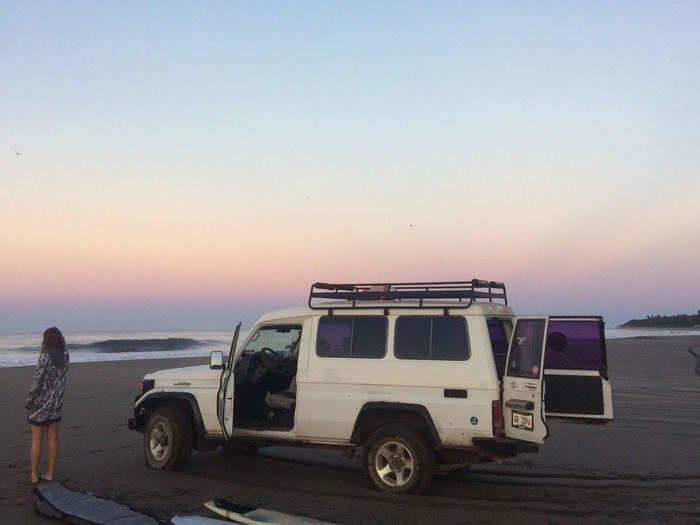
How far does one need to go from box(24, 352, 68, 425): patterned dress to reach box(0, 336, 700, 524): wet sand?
772 mm

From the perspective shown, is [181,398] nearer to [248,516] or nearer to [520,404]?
[248,516]

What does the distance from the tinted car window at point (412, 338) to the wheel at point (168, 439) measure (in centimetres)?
302

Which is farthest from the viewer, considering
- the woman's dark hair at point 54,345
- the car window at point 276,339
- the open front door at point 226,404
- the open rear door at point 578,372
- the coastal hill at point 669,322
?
the coastal hill at point 669,322

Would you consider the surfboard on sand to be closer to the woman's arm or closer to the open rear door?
the woman's arm

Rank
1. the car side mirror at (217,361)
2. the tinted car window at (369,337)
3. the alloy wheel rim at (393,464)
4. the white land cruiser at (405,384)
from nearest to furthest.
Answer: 1. the white land cruiser at (405,384)
2. the alloy wheel rim at (393,464)
3. the tinted car window at (369,337)
4. the car side mirror at (217,361)

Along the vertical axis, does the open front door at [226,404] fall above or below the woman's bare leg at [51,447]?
above

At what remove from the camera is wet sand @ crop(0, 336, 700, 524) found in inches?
274

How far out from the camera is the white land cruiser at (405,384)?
7215 mm

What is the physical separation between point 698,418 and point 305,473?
8270 mm

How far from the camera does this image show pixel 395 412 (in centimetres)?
769

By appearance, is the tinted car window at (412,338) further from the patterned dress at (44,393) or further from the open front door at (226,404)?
the patterned dress at (44,393)

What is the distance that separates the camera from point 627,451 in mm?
10250

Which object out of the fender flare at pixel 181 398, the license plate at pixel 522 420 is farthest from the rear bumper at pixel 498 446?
the fender flare at pixel 181 398

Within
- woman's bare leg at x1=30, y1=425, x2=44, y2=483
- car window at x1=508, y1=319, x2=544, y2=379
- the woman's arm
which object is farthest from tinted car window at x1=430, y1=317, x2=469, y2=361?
woman's bare leg at x1=30, y1=425, x2=44, y2=483
